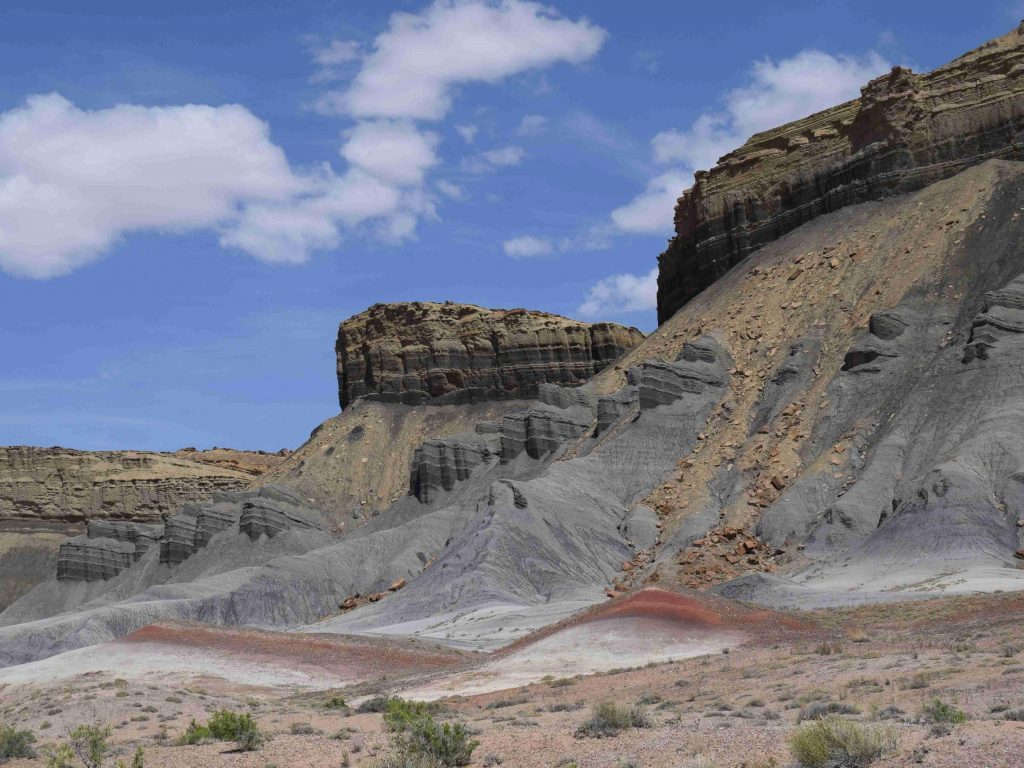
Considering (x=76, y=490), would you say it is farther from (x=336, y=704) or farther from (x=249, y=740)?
(x=249, y=740)

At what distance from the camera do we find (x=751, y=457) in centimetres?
6325

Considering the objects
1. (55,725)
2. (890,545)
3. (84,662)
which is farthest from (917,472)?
(55,725)

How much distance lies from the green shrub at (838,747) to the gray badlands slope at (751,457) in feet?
91.1

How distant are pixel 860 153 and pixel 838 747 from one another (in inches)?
2802

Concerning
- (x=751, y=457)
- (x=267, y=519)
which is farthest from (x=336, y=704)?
(x=267, y=519)

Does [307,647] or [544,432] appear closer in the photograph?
[307,647]

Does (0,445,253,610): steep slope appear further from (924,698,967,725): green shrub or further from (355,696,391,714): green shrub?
(924,698,967,725): green shrub

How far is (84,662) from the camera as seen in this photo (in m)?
38.5

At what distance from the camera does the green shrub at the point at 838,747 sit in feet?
45.6

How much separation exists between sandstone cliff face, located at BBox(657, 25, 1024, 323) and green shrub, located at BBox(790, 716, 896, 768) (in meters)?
65.7

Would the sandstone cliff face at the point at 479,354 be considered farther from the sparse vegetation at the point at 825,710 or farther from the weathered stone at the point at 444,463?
the sparse vegetation at the point at 825,710

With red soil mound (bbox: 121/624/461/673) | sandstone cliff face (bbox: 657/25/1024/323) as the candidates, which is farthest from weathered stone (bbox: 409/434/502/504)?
red soil mound (bbox: 121/624/461/673)

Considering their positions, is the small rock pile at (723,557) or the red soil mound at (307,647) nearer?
the red soil mound at (307,647)

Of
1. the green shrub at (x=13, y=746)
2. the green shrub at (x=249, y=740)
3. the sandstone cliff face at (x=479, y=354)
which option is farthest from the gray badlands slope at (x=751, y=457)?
the green shrub at (x=249, y=740)
